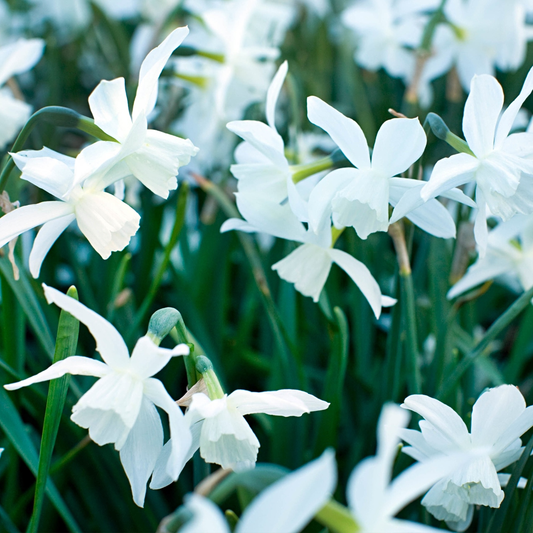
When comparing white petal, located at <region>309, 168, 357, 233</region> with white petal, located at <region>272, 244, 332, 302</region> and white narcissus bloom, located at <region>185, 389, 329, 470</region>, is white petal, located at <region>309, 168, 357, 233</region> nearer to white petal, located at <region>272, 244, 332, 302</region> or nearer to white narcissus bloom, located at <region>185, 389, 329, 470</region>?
white petal, located at <region>272, 244, 332, 302</region>

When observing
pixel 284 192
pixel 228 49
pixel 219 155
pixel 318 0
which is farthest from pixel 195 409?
pixel 318 0

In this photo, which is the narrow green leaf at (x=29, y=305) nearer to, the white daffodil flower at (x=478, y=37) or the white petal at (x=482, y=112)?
the white petal at (x=482, y=112)

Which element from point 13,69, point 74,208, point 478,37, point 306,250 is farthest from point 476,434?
point 478,37

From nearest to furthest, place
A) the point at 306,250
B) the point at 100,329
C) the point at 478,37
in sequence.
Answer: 1. the point at 100,329
2. the point at 306,250
3. the point at 478,37

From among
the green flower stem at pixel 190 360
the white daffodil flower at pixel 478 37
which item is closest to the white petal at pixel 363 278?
the green flower stem at pixel 190 360

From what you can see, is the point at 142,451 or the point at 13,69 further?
the point at 13,69

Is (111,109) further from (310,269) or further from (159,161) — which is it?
(310,269)

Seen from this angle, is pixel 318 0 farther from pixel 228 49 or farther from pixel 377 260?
pixel 377 260
